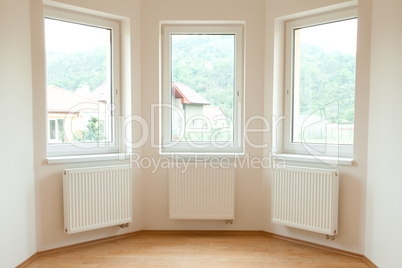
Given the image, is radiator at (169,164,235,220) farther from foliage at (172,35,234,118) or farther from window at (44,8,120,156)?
Result: window at (44,8,120,156)

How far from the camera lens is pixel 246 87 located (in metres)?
3.25

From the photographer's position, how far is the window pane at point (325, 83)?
2912 millimetres

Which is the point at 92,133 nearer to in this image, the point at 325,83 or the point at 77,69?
the point at 77,69

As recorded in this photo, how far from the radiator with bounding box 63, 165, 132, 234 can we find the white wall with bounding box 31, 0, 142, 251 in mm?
122

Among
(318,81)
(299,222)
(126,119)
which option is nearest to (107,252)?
(126,119)

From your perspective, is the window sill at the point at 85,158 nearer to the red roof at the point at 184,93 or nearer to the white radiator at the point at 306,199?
the red roof at the point at 184,93

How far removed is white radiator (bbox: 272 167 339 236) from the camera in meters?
2.78

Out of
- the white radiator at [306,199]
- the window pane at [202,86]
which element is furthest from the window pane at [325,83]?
the window pane at [202,86]

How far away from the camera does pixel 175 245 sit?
10.0 feet

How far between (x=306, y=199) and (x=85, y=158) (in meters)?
2.19

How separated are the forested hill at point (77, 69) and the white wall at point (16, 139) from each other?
34 cm

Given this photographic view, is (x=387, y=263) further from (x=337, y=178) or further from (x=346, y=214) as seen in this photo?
(x=337, y=178)

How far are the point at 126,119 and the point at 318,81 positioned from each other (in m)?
2.05

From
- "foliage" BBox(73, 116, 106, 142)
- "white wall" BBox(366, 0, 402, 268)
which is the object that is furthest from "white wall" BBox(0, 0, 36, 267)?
"white wall" BBox(366, 0, 402, 268)
